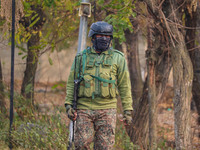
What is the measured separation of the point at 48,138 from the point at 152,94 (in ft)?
7.25

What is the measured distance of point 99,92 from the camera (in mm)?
4094

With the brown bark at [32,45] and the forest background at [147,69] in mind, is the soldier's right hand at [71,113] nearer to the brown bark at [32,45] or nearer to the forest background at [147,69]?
the forest background at [147,69]

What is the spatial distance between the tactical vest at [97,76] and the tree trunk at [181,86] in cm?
218

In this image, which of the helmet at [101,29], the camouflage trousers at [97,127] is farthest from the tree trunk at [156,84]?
the camouflage trousers at [97,127]

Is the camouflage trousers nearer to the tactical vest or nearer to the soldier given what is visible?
the soldier

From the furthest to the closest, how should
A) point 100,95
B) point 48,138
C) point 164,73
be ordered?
point 164,73 → point 48,138 → point 100,95

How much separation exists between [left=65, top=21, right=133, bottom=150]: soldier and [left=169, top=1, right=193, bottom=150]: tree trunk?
6.89ft

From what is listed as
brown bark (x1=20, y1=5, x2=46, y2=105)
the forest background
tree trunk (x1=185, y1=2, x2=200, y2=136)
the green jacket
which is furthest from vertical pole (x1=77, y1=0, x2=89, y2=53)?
brown bark (x1=20, y1=5, x2=46, y2=105)

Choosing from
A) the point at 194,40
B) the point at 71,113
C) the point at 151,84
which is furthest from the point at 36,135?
the point at 194,40

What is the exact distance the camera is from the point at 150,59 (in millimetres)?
6793

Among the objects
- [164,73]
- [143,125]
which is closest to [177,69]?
[164,73]

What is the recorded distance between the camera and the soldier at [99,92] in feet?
13.5

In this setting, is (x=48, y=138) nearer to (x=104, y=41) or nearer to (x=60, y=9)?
(x=104, y=41)

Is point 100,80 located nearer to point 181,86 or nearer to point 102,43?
point 102,43
